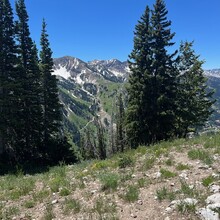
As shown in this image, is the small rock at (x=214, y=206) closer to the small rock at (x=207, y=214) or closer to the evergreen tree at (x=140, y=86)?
the small rock at (x=207, y=214)

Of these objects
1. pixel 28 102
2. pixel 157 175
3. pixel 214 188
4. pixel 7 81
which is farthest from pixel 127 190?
pixel 28 102

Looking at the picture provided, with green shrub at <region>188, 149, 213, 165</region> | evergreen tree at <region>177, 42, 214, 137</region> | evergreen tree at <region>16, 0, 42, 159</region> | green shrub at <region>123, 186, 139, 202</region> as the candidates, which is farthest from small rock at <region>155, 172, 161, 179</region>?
evergreen tree at <region>177, 42, 214, 137</region>

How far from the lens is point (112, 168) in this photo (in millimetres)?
10852

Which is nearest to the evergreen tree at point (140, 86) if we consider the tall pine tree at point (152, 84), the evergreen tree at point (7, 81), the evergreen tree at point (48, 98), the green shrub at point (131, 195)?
the tall pine tree at point (152, 84)

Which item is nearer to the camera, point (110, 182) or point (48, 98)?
point (110, 182)

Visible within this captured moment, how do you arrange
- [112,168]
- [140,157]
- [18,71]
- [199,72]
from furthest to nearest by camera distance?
[199,72], [18,71], [140,157], [112,168]

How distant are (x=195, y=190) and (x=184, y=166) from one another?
7.06 ft

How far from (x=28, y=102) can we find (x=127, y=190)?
23491 mm

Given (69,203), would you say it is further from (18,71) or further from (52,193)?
(18,71)

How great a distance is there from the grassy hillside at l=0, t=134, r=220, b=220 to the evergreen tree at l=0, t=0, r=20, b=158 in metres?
14.6

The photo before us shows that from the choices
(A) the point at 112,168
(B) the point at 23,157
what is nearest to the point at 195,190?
(A) the point at 112,168

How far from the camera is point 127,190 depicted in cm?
814

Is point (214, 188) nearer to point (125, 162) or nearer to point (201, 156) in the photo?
point (201, 156)

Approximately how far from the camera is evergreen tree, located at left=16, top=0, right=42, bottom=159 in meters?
28.4
